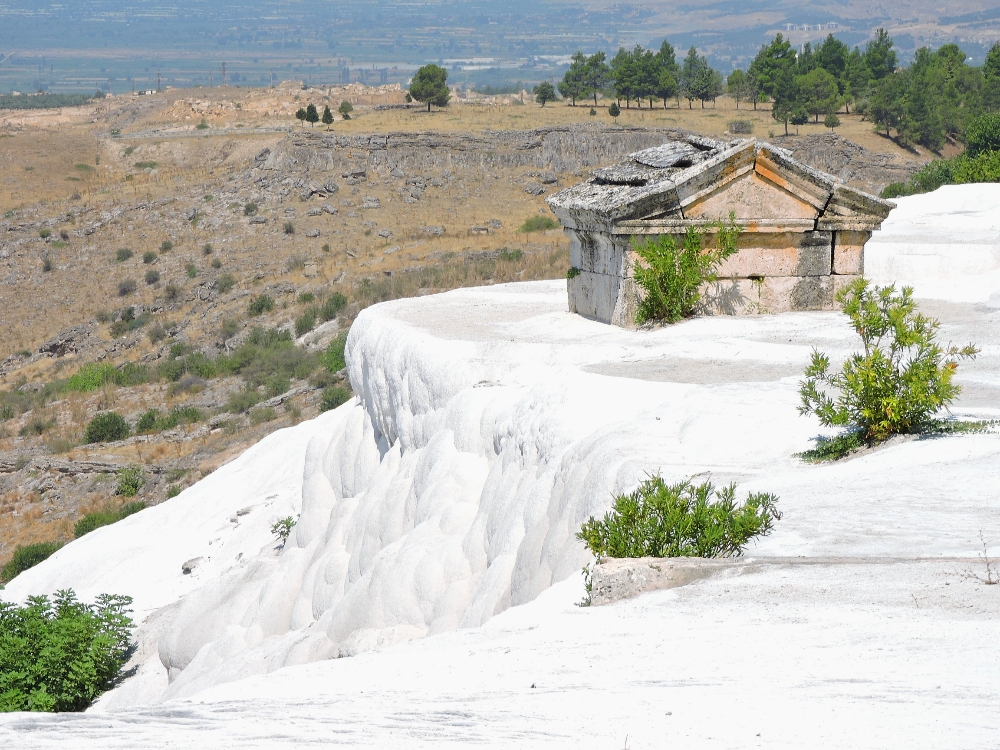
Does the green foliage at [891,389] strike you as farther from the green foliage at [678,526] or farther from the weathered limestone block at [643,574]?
the weathered limestone block at [643,574]

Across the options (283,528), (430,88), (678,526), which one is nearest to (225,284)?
(283,528)

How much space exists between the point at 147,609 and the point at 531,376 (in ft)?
22.6

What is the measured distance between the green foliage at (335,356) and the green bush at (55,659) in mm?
15375

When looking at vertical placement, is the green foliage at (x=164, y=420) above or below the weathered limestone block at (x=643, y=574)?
below

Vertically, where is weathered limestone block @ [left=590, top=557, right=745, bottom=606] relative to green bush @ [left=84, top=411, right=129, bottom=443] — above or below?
above

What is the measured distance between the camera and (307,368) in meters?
30.1

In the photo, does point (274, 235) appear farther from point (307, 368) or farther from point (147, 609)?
point (147, 609)

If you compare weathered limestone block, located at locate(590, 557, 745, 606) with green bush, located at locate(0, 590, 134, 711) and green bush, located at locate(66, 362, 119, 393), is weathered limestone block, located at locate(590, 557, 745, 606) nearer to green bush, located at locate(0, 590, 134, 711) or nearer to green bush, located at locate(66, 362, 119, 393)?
green bush, located at locate(0, 590, 134, 711)

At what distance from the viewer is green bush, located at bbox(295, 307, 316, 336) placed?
34.9m

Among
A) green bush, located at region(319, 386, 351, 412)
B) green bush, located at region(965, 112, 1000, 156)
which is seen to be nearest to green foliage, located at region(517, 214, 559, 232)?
green bush, located at region(965, 112, 1000, 156)

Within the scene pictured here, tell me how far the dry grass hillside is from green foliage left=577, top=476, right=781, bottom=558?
17.2 meters

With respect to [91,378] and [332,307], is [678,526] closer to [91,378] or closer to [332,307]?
[332,307]

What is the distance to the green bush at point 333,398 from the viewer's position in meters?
25.2

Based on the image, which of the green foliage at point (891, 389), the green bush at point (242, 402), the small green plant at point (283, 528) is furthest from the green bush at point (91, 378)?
the green foliage at point (891, 389)
